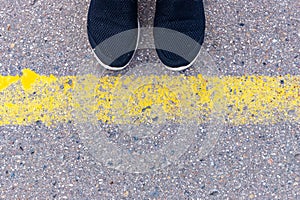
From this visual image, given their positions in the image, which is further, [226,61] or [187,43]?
[226,61]

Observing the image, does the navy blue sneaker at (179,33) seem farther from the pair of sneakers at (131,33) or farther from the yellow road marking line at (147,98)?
the yellow road marking line at (147,98)

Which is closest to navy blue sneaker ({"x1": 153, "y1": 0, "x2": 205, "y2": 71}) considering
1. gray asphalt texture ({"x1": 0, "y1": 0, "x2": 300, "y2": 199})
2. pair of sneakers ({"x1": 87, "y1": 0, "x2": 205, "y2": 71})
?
pair of sneakers ({"x1": 87, "y1": 0, "x2": 205, "y2": 71})

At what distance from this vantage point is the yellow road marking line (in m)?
1.66

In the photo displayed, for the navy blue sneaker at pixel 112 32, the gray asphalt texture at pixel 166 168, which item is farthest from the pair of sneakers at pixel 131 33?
the gray asphalt texture at pixel 166 168

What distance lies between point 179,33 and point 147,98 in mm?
361

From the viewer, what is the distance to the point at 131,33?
1.62 metres

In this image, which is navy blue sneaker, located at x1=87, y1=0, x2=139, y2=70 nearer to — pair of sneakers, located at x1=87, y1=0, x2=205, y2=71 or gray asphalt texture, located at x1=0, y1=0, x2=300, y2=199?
pair of sneakers, located at x1=87, y1=0, x2=205, y2=71

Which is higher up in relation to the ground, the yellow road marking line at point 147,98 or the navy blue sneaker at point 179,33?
the navy blue sneaker at point 179,33

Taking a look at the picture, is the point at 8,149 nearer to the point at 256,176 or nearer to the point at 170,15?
A: the point at 170,15

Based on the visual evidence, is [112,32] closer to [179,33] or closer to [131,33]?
[131,33]

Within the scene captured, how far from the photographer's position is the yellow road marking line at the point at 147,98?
5.44 feet

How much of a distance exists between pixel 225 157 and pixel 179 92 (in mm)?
396

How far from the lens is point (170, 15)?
1.60 metres

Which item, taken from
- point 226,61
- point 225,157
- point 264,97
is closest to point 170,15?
point 226,61
